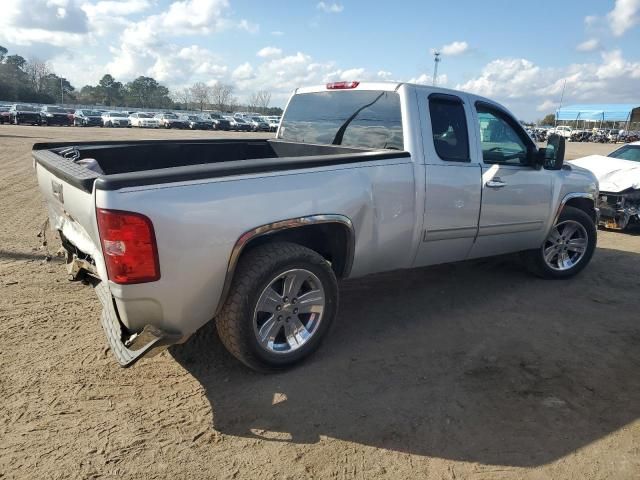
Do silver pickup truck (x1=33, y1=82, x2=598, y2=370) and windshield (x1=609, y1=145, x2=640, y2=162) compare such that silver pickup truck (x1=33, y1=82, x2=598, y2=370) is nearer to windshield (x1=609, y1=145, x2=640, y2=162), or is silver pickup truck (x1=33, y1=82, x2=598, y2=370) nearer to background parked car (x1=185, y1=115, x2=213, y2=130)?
windshield (x1=609, y1=145, x2=640, y2=162)

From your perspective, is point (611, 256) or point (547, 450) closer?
point (547, 450)

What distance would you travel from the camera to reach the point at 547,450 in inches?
111

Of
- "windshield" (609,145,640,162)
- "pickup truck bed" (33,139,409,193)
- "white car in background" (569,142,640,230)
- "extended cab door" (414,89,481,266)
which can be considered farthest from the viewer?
"windshield" (609,145,640,162)

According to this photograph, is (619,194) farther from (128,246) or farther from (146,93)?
(146,93)

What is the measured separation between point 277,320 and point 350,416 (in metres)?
0.81

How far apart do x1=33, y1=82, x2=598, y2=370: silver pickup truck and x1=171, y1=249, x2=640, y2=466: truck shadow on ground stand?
36 centimetres

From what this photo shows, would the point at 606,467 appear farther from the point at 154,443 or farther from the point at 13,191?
the point at 13,191

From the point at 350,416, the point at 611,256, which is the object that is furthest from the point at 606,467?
the point at 611,256

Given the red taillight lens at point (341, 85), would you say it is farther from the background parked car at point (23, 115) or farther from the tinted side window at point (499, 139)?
the background parked car at point (23, 115)

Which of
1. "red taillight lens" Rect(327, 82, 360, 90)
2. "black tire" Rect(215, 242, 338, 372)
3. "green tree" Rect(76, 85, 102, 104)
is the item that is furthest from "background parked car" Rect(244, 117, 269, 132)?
"green tree" Rect(76, 85, 102, 104)

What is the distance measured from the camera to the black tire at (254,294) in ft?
10.4

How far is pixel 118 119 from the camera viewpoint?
43344 millimetres

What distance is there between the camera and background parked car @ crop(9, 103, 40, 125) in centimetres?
3719

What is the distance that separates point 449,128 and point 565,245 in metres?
2.31
